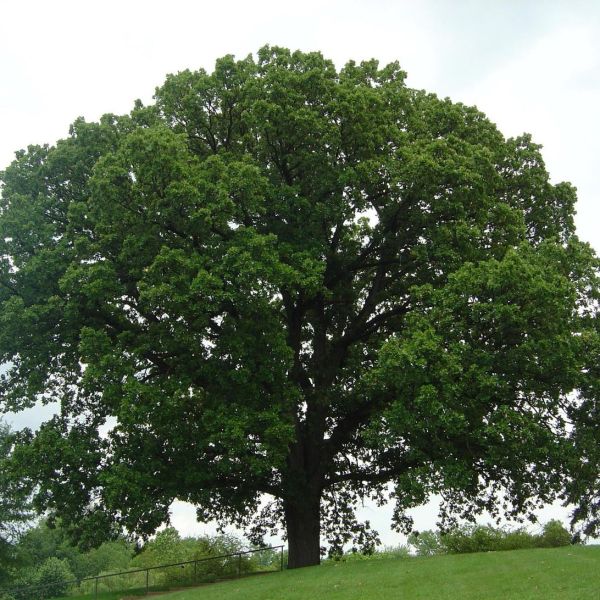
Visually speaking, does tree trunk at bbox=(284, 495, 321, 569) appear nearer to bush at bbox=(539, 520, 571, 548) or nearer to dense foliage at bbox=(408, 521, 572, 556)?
dense foliage at bbox=(408, 521, 572, 556)

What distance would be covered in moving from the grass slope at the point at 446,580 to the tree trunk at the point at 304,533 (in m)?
2.12

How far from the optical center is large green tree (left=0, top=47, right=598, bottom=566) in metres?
19.3

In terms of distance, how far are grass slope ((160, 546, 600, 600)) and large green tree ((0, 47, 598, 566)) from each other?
2.10 meters

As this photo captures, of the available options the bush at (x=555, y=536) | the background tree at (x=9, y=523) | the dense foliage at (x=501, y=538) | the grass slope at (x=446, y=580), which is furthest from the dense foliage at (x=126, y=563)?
the bush at (x=555, y=536)

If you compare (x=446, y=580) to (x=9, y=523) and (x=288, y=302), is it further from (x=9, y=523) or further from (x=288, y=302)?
(x=9, y=523)

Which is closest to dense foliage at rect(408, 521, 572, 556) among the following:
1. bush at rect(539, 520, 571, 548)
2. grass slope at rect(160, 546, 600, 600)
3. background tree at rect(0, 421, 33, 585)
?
bush at rect(539, 520, 571, 548)

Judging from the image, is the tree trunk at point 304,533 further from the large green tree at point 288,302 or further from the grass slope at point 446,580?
the grass slope at point 446,580

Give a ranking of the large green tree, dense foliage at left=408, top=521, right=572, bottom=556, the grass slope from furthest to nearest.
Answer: dense foliage at left=408, top=521, right=572, bottom=556, the large green tree, the grass slope

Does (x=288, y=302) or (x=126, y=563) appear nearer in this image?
(x=288, y=302)

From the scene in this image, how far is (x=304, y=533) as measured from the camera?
23984 mm

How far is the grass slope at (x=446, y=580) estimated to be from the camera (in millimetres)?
14930

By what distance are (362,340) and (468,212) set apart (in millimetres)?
6502

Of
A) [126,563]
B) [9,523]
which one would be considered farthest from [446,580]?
[126,563]

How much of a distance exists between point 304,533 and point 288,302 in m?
8.10
